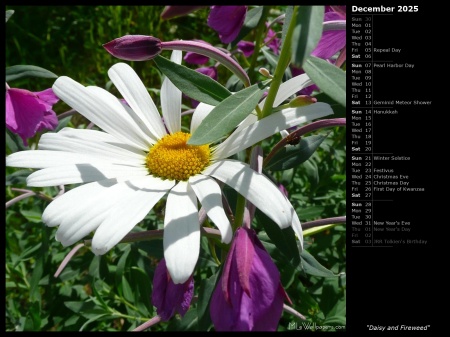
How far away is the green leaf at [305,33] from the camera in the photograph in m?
0.53

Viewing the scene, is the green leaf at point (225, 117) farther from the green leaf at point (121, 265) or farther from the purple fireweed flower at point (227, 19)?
the green leaf at point (121, 265)

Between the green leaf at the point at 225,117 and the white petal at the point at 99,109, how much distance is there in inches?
8.9

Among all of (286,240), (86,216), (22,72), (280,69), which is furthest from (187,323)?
(22,72)

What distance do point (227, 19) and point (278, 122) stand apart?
0.37m

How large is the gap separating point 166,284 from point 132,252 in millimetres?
511

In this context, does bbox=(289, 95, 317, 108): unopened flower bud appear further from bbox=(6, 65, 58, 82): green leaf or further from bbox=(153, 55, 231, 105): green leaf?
bbox=(6, 65, 58, 82): green leaf

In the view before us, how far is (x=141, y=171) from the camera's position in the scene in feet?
2.62

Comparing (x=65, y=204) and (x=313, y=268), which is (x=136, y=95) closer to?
(x=65, y=204)

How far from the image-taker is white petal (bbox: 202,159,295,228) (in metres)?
0.62

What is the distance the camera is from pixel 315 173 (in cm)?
129

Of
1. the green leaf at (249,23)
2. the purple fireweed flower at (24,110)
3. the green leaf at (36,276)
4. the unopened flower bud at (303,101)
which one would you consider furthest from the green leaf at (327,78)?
the green leaf at (36,276)

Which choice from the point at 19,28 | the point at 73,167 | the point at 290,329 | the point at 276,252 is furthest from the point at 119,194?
the point at 19,28

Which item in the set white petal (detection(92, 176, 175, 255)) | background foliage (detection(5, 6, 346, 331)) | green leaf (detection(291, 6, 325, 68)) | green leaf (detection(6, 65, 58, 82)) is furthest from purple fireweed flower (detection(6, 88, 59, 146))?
green leaf (detection(291, 6, 325, 68))
